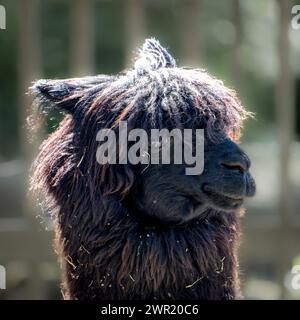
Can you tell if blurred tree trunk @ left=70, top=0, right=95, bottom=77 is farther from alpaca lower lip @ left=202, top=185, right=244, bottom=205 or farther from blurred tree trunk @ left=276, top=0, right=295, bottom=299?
alpaca lower lip @ left=202, top=185, right=244, bottom=205

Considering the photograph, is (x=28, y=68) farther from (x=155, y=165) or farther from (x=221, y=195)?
(x=221, y=195)

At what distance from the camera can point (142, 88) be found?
2.07m

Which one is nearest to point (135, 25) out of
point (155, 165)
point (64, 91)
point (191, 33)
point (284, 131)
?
point (191, 33)

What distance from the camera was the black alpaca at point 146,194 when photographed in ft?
6.64

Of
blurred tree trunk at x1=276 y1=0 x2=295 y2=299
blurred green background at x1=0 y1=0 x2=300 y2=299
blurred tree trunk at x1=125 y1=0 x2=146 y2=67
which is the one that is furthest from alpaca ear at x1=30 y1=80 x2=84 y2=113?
blurred tree trunk at x1=276 y1=0 x2=295 y2=299

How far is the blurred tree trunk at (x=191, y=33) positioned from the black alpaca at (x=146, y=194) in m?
Result: 4.08

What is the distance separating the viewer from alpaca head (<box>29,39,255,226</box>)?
6.56ft

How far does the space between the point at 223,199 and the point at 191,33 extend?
173 inches

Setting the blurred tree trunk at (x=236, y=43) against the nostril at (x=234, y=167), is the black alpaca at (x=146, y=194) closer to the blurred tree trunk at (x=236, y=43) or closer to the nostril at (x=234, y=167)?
the nostril at (x=234, y=167)

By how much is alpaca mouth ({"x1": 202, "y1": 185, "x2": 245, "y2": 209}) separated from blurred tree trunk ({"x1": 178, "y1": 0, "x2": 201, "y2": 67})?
4.20 metres

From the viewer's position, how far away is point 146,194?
2053 mm
